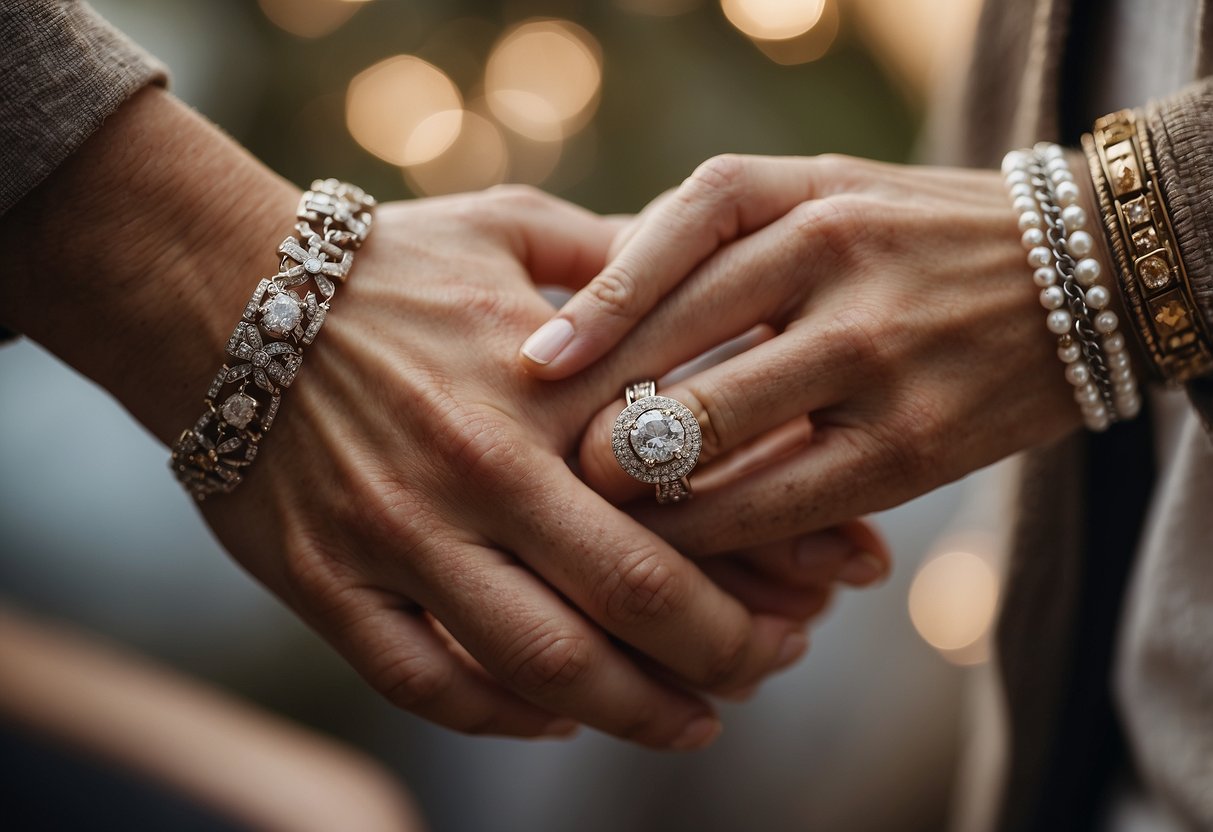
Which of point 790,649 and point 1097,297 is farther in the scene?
point 790,649

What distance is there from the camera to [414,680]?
796 mm

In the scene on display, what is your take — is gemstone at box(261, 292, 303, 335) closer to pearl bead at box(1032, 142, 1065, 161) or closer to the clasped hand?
the clasped hand

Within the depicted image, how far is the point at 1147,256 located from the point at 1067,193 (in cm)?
9

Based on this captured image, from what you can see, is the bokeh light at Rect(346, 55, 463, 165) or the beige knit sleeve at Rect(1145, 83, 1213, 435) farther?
the bokeh light at Rect(346, 55, 463, 165)

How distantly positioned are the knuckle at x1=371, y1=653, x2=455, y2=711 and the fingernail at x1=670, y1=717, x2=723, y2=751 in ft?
0.83

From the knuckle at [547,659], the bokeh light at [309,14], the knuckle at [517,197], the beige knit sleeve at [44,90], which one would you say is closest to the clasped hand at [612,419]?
the knuckle at [547,659]

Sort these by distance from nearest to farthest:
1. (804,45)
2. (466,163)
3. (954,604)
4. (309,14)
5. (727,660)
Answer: (727,660) → (954,604) → (309,14) → (804,45) → (466,163)

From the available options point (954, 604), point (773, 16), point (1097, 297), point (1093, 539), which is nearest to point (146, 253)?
point (1097, 297)

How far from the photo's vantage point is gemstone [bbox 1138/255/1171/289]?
72cm

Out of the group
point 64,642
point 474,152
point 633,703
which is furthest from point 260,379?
point 474,152

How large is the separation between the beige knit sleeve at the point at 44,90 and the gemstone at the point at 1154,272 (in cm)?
91

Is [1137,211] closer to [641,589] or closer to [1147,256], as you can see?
[1147,256]

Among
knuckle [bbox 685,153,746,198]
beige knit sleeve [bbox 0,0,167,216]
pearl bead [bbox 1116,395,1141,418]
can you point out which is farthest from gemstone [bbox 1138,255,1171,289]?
beige knit sleeve [bbox 0,0,167,216]

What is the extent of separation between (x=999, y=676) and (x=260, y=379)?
3.01ft
